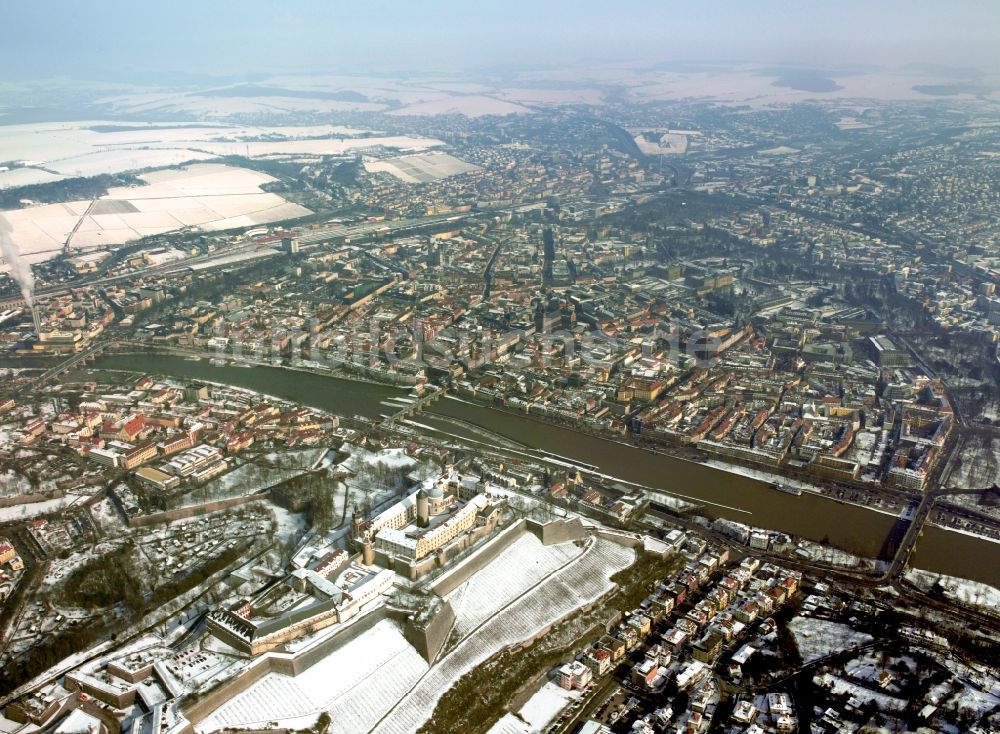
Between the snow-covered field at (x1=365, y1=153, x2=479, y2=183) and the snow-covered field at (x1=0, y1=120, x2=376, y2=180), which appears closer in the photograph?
the snow-covered field at (x1=0, y1=120, x2=376, y2=180)

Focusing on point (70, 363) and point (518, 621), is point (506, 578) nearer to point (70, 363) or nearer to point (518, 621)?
point (518, 621)

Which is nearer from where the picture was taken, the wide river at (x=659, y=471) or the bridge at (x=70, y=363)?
the wide river at (x=659, y=471)

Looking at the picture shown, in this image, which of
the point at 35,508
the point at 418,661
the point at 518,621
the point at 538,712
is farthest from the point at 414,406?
the point at 538,712

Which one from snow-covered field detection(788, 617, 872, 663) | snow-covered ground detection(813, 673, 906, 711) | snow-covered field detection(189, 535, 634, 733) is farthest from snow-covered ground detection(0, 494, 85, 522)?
snow-covered ground detection(813, 673, 906, 711)

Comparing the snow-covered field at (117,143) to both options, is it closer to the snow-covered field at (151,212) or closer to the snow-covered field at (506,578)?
the snow-covered field at (151,212)

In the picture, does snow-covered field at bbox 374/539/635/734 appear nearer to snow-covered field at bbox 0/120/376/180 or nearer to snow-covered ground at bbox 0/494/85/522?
snow-covered ground at bbox 0/494/85/522

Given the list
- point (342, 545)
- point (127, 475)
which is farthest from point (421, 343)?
point (342, 545)

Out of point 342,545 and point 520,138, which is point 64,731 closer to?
point 342,545

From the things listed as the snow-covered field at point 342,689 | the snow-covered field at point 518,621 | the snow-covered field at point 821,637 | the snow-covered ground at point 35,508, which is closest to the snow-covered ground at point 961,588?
the snow-covered field at point 821,637
